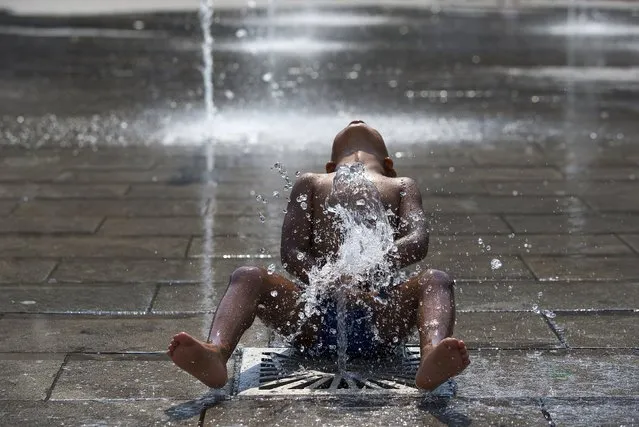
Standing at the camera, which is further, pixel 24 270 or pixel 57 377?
pixel 24 270

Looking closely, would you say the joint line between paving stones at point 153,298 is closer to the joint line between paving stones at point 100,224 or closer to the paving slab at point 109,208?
the joint line between paving stones at point 100,224

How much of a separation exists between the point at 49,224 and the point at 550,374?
3.62 meters

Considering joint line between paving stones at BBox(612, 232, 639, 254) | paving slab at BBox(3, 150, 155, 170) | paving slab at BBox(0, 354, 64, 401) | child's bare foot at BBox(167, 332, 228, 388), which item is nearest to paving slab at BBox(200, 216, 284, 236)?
paving slab at BBox(3, 150, 155, 170)

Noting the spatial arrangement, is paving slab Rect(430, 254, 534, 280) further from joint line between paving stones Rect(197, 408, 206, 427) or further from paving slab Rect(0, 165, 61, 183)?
paving slab Rect(0, 165, 61, 183)

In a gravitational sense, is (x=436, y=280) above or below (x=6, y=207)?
above

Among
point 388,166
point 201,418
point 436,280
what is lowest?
point 201,418

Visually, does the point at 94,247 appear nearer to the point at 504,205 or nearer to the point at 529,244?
the point at 529,244

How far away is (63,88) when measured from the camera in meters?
13.2

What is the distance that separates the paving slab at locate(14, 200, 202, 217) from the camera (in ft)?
24.8

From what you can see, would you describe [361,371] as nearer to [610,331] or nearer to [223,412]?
[223,412]

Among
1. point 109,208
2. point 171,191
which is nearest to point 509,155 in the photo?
point 171,191

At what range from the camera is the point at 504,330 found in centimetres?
531

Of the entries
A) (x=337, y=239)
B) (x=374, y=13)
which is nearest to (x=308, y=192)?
(x=337, y=239)

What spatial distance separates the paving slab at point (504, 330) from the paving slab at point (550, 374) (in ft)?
0.38
